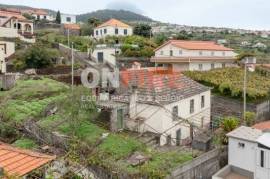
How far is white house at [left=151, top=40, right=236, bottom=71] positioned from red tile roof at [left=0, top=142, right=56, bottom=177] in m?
31.8

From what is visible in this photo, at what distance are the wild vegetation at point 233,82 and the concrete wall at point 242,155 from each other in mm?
11766

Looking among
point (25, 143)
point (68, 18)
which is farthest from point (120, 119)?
point (68, 18)

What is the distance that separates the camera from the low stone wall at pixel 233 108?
31.8 m

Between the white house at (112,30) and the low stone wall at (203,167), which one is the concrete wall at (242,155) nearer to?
the low stone wall at (203,167)

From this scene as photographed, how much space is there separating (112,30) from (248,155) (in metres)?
44.8

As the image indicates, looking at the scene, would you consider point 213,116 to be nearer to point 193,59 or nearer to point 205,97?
point 205,97

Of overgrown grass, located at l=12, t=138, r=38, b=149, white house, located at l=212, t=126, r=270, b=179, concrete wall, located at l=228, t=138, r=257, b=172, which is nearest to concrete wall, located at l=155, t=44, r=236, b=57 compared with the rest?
white house, located at l=212, t=126, r=270, b=179

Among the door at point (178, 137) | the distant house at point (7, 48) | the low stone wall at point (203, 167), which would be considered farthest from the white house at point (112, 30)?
the low stone wall at point (203, 167)

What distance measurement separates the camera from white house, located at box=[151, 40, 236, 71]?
42.7m

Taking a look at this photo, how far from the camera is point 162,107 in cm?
2323

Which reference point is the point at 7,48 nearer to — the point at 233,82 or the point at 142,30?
the point at 233,82

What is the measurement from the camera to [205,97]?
30.3m

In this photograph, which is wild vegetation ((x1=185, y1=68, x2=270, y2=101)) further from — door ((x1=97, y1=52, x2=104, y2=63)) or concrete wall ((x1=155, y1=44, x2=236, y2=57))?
door ((x1=97, y1=52, x2=104, y2=63))

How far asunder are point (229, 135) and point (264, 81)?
20233 mm
